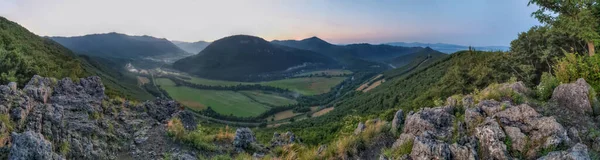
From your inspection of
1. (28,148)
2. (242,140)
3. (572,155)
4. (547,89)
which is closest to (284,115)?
(242,140)

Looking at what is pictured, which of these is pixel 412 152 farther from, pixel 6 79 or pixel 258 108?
pixel 258 108

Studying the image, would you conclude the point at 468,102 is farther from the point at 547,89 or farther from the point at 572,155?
the point at 572,155

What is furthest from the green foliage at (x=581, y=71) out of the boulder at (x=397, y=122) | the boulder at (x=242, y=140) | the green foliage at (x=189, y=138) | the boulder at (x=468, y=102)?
the green foliage at (x=189, y=138)

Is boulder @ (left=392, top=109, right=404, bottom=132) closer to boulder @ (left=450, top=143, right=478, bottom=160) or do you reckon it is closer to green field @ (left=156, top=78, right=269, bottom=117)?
boulder @ (left=450, top=143, right=478, bottom=160)

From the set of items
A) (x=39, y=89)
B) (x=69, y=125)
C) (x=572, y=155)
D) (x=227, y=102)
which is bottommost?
(x=227, y=102)

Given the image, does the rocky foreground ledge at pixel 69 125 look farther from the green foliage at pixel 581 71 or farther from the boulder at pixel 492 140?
the green foliage at pixel 581 71

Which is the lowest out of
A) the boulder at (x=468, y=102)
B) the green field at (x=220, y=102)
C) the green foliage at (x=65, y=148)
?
the green field at (x=220, y=102)

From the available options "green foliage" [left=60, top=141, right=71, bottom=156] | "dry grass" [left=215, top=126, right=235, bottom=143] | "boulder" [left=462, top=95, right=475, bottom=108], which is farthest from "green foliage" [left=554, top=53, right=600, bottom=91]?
"green foliage" [left=60, top=141, right=71, bottom=156]
